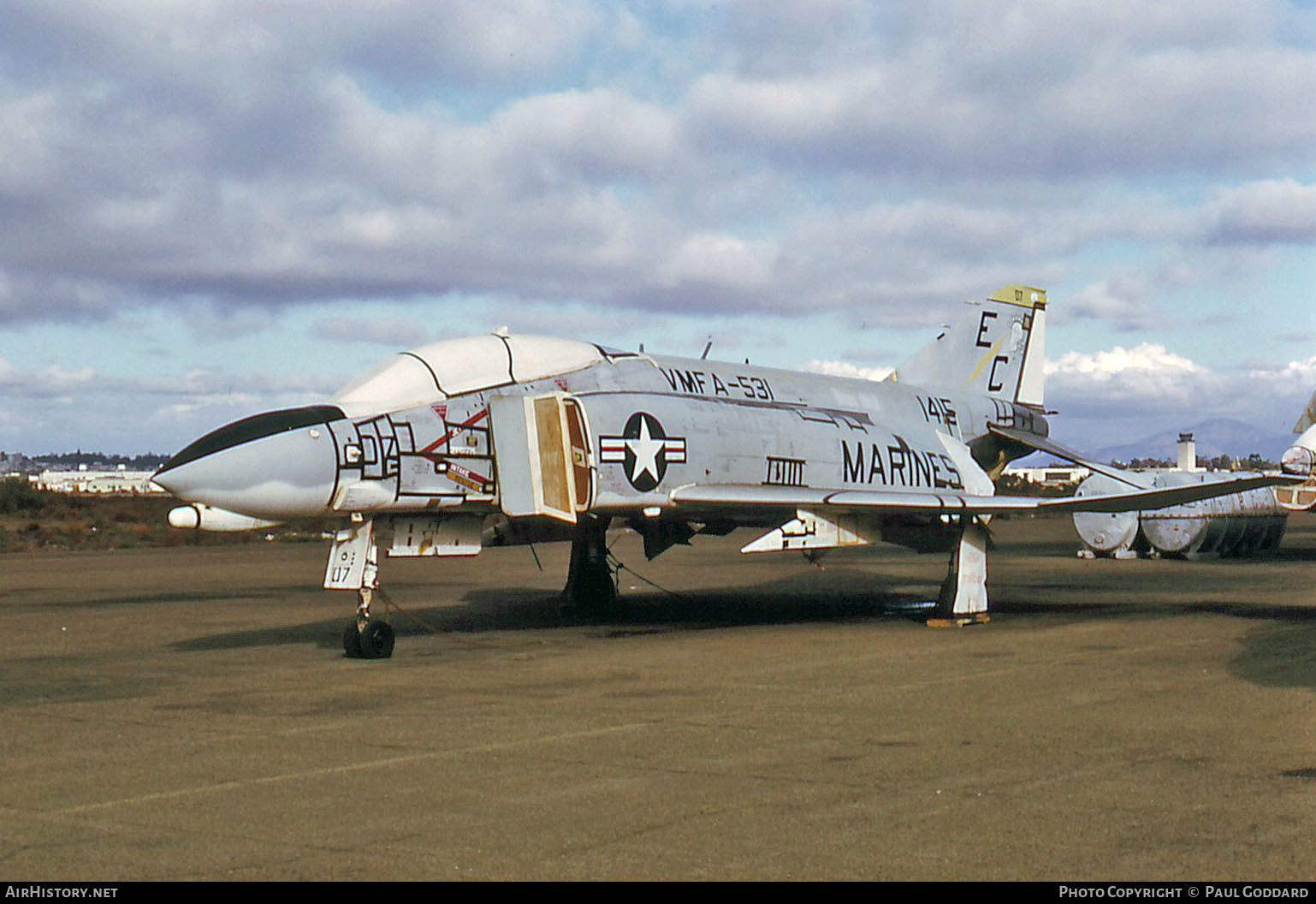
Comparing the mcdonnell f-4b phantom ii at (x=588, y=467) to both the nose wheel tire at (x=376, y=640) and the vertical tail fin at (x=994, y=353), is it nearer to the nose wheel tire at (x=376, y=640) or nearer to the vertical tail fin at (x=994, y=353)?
the nose wheel tire at (x=376, y=640)

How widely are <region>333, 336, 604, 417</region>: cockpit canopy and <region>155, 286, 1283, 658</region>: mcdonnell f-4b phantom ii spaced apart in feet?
0.06

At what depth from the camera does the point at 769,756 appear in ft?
23.9

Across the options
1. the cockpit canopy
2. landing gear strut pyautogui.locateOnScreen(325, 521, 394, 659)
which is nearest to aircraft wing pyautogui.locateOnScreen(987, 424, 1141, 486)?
the cockpit canopy

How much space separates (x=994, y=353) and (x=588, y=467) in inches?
379

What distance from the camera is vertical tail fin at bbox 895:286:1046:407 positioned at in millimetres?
20500

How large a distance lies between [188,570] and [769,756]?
22.2 metres

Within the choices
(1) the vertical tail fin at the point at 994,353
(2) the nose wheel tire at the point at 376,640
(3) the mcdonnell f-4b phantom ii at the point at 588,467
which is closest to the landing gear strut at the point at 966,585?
(3) the mcdonnell f-4b phantom ii at the point at 588,467

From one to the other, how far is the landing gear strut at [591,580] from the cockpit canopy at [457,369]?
2871mm

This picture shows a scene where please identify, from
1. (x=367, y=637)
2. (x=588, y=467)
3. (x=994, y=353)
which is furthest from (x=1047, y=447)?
(x=367, y=637)

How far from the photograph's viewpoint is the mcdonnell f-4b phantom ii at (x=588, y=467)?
11.8m

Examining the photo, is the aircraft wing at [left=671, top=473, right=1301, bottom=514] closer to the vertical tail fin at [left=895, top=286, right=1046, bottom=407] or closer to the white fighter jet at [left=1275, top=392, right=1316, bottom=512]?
the white fighter jet at [left=1275, top=392, right=1316, bottom=512]

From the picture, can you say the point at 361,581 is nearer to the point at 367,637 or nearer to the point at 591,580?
the point at 367,637

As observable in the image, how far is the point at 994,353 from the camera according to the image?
2073cm
